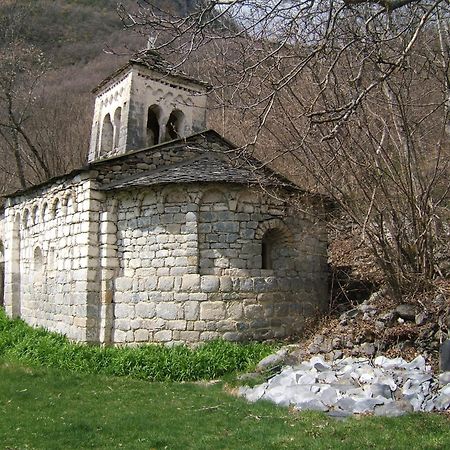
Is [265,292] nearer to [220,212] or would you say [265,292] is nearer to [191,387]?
[220,212]

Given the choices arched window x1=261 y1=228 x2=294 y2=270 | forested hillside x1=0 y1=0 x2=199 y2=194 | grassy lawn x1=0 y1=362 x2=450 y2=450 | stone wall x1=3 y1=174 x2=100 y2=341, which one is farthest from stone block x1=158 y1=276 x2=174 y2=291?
forested hillside x1=0 y1=0 x2=199 y2=194

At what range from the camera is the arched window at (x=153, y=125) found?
44.8 feet

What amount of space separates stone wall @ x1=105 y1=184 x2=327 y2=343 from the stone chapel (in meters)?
0.02

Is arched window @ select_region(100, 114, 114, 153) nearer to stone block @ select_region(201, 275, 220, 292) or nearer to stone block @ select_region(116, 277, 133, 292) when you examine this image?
stone block @ select_region(116, 277, 133, 292)

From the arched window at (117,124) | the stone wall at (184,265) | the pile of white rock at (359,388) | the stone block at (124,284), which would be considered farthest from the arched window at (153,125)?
the pile of white rock at (359,388)

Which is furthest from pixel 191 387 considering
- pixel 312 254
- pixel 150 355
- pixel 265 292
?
pixel 312 254

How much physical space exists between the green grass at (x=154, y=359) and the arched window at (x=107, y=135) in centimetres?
558

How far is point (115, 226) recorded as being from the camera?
34.9ft

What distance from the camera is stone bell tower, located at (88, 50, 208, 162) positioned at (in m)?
13.0

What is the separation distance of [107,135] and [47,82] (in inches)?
885

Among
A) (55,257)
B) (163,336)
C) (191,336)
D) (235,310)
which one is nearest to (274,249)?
(235,310)

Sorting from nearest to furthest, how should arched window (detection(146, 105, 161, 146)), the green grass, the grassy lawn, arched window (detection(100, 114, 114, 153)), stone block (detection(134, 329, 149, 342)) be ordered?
the grassy lawn → the green grass → stone block (detection(134, 329, 149, 342)) → arched window (detection(146, 105, 161, 146)) → arched window (detection(100, 114, 114, 153))

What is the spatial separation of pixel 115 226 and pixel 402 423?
647 centimetres

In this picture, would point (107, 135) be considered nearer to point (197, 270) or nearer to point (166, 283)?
point (166, 283)
